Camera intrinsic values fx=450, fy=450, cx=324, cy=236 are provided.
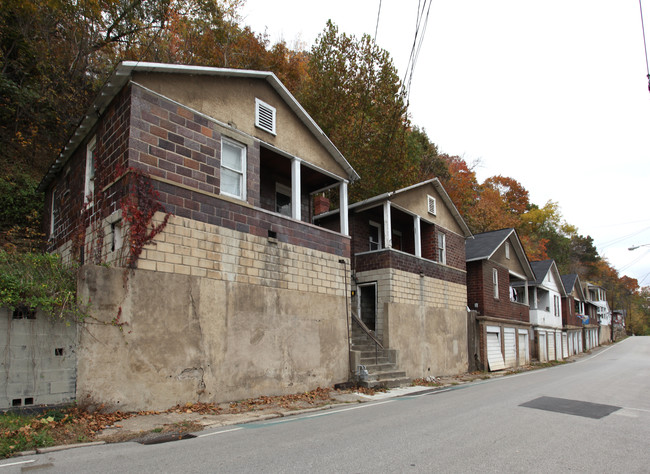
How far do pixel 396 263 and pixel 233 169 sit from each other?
8342 mm

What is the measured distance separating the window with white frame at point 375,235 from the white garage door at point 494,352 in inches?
338

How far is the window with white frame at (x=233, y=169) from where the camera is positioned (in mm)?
11625

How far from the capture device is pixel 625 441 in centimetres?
676

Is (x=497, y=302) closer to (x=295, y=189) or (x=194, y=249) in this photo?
(x=295, y=189)

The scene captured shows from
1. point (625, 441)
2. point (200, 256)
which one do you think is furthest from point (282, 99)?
point (625, 441)

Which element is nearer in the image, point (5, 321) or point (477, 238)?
point (5, 321)

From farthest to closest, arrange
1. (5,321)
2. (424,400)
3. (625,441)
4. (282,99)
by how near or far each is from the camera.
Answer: (282,99)
(424,400)
(5,321)
(625,441)

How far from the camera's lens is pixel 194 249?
10.3 m

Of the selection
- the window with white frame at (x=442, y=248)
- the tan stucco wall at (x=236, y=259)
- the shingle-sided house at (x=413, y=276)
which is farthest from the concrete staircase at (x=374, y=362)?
the window with white frame at (x=442, y=248)

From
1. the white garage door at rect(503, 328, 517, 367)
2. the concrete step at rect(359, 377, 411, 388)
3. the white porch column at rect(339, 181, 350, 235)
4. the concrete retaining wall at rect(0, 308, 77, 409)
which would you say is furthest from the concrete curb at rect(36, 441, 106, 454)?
the white garage door at rect(503, 328, 517, 367)

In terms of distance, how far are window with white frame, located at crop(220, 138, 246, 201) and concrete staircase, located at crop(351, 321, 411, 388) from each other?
6.20 meters

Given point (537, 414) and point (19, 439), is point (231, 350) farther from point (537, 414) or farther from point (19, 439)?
point (537, 414)

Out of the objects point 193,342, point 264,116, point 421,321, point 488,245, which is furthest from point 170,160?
point 488,245

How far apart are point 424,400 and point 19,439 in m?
→ 8.56
